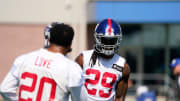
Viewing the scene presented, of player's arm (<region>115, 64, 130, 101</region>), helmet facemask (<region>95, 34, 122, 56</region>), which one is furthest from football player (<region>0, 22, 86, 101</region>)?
player's arm (<region>115, 64, 130, 101</region>)

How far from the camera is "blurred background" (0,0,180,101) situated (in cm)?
1572

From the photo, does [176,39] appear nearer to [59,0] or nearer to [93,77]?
[59,0]

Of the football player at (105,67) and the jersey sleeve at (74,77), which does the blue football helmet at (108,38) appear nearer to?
the football player at (105,67)

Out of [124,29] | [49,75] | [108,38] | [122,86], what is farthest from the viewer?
[124,29]

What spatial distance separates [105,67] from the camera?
518 centimetres

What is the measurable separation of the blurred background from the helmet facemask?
34.7ft

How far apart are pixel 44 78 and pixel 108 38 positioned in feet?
5.28

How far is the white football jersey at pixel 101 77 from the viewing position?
16.7 ft

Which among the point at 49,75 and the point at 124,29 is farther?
the point at 124,29

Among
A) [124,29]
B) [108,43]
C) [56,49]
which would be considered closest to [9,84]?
[56,49]

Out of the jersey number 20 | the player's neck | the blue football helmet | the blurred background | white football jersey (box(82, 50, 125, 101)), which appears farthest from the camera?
the blurred background

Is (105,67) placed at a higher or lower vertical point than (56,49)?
lower

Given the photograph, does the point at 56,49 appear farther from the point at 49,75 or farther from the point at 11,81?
the point at 11,81

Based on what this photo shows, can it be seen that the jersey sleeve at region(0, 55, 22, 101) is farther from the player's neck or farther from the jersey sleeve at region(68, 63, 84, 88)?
the jersey sleeve at region(68, 63, 84, 88)
